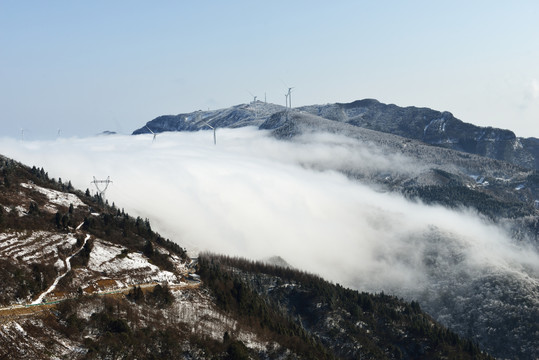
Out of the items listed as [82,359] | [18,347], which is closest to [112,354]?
[82,359]

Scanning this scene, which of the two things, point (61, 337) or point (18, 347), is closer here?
point (18, 347)

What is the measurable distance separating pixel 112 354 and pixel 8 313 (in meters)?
35.2

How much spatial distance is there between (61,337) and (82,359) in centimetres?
1286

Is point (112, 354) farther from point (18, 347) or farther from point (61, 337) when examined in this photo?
point (18, 347)

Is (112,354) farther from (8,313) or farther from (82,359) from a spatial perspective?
(8,313)

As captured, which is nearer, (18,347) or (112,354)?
(18,347)

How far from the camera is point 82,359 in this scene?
622 ft

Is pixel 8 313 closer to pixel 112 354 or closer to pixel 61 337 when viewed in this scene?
pixel 61 337

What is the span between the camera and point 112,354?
198m

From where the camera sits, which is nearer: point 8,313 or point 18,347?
point 18,347

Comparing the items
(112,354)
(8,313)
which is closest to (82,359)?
(112,354)

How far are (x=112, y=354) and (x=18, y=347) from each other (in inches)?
1140

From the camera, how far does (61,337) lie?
197625 millimetres

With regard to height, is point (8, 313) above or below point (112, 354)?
above
